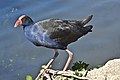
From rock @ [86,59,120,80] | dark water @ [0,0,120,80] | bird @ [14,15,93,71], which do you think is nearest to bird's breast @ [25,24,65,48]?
bird @ [14,15,93,71]

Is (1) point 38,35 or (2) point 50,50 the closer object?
(1) point 38,35

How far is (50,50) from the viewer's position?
4051 millimetres

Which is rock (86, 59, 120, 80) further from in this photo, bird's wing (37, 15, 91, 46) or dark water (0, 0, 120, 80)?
dark water (0, 0, 120, 80)

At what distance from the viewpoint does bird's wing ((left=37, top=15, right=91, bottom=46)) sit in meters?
2.68

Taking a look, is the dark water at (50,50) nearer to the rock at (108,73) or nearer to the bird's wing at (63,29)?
the rock at (108,73)

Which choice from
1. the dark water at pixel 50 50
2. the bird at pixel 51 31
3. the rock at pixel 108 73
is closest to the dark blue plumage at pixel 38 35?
the bird at pixel 51 31

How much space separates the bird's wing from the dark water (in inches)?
43.0

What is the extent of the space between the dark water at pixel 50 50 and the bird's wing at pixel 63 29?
109 cm

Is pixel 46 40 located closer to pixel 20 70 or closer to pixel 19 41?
pixel 20 70

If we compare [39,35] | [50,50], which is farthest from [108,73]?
[50,50]

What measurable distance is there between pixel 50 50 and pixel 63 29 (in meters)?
1.37

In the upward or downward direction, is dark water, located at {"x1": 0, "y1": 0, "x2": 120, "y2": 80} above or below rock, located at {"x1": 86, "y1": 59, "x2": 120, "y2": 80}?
above

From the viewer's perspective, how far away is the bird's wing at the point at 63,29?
2.68 m

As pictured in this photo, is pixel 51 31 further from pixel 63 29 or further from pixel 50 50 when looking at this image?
pixel 50 50
